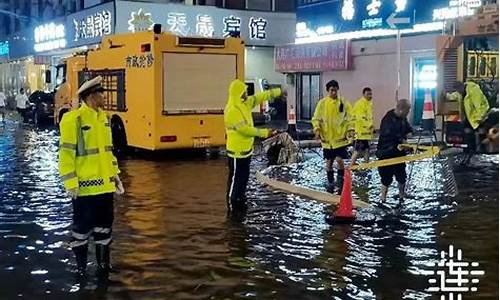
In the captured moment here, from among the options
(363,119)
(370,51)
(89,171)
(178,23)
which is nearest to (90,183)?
(89,171)

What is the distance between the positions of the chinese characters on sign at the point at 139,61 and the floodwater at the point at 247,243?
416 centimetres

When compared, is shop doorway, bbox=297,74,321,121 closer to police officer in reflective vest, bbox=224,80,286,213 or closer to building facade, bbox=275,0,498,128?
building facade, bbox=275,0,498,128

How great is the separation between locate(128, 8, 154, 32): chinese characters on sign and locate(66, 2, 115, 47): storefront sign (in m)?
0.80

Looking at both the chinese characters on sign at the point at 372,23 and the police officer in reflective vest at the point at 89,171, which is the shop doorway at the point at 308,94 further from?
the police officer in reflective vest at the point at 89,171

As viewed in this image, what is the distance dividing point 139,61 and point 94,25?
18158mm

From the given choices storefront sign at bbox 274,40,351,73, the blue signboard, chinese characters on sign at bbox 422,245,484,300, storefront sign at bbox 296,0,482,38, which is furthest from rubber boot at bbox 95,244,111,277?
storefront sign at bbox 274,40,351,73

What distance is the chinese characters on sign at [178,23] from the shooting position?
35.4 metres

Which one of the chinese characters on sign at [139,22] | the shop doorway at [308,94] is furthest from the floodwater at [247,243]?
the chinese characters on sign at [139,22]

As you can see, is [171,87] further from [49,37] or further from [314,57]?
[49,37]

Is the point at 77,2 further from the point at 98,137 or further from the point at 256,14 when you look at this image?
the point at 98,137

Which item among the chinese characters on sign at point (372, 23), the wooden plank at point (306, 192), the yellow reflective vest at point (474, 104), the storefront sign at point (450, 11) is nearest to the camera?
the wooden plank at point (306, 192)

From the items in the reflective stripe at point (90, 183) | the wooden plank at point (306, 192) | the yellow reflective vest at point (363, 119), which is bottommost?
the wooden plank at point (306, 192)

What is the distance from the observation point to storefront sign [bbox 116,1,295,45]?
3428cm

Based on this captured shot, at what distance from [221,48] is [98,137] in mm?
11635
